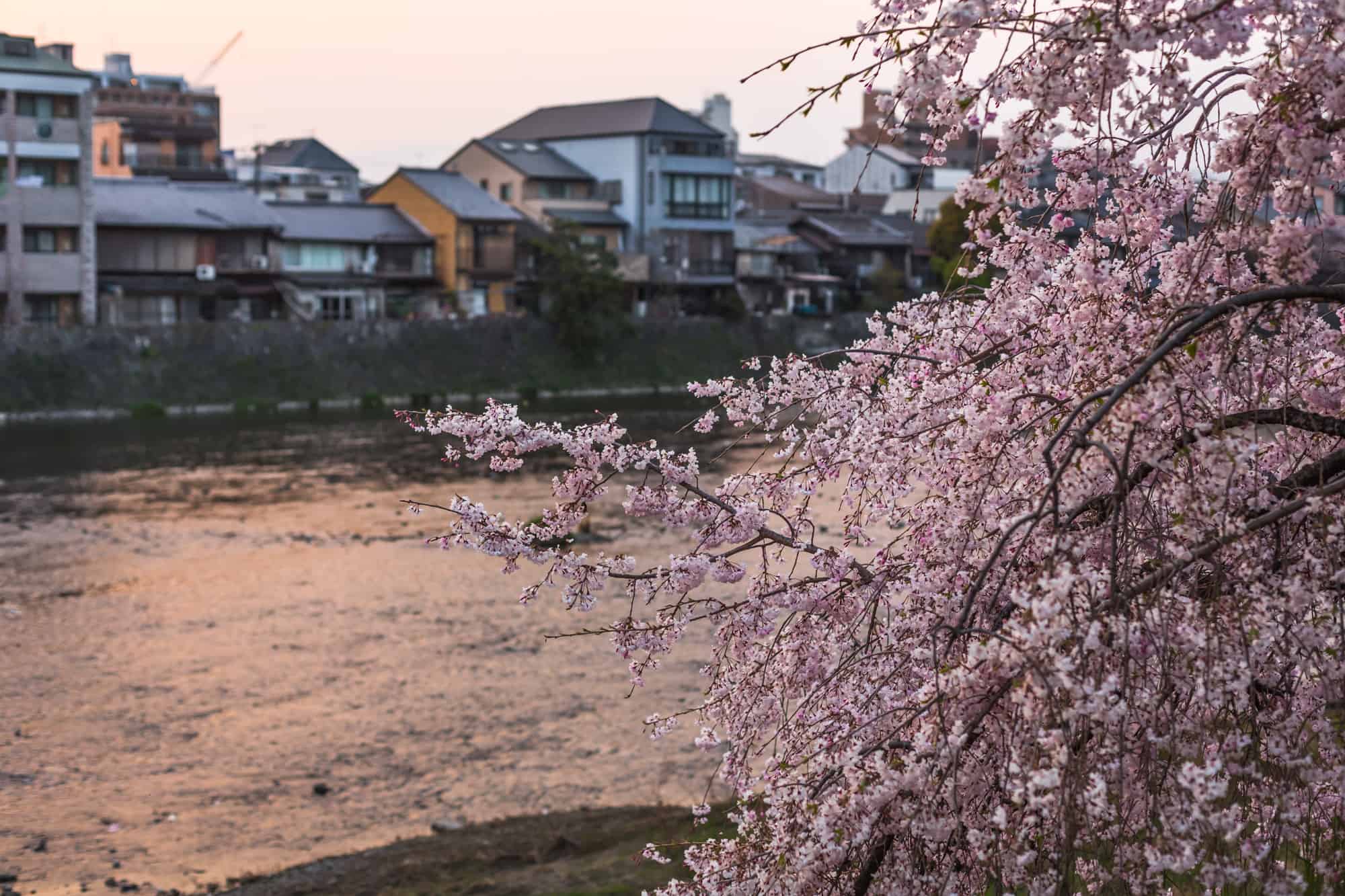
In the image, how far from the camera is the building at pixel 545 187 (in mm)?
59625

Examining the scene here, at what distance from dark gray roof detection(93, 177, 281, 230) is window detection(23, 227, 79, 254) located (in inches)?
86.0

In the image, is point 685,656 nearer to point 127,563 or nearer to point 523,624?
point 523,624

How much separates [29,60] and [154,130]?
22.7 m

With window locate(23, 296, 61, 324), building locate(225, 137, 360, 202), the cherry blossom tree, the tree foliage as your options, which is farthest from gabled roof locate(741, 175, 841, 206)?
the cherry blossom tree

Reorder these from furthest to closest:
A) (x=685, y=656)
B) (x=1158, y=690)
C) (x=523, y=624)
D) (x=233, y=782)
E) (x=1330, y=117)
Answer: (x=523, y=624), (x=685, y=656), (x=233, y=782), (x=1330, y=117), (x=1158, y=690)

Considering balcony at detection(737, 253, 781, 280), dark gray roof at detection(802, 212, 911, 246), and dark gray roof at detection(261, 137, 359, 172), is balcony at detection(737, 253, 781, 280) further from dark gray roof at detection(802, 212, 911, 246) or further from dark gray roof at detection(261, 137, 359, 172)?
dark gray roof at detection(261, 137, 359, 172)

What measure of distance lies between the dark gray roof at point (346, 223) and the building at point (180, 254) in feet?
3.21

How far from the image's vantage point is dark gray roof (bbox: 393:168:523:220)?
54016 millimetres

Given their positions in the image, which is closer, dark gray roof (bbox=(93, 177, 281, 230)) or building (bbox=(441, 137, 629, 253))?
dark gray roof (bbox=(93, 177, 281, 230))

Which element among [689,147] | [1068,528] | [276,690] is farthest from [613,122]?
[1068,528]

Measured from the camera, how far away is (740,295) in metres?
61.2

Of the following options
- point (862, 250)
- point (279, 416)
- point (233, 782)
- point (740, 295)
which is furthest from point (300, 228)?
point (233, 782)

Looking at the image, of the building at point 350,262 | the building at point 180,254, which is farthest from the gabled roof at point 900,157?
the building at point 180,254

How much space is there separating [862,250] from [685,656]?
1949 inches
